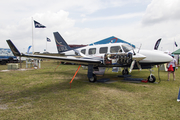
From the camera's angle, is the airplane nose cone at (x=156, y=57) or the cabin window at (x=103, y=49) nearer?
the airplane nose cone at (x=156, y=57)

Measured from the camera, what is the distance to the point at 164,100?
475 cm

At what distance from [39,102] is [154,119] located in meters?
4.09

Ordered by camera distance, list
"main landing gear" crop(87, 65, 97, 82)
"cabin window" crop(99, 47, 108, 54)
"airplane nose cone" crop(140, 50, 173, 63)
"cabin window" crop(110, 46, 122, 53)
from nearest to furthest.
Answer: "airplane nose cone" crop(140, 50, 173, 63)
"main landing gear" crop(87, 65, 97, 82)
"cabin window" crop(110, 46, 122, 53)
"cabin window" crop(99, 47, 108, 54)

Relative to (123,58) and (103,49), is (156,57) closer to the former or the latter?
(123,58)

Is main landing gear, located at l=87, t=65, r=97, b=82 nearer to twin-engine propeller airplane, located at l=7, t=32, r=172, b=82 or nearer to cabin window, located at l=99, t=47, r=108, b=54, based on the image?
twin-engine propeller airplane, located at l=7, t=32, r=172, b=82

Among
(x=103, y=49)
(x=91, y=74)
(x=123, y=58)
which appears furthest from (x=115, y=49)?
(x=91, y=74)

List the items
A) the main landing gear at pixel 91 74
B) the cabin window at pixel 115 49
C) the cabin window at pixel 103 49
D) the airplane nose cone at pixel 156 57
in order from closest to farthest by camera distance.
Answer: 1. the airplane nose cone at pixel 156 57
2. the main landing gear at pixel 91 74
3. the cabin window at pixel 115 49
4. the cabin window at pixel 103 49

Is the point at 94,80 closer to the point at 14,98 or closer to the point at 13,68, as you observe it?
the point at 14,98

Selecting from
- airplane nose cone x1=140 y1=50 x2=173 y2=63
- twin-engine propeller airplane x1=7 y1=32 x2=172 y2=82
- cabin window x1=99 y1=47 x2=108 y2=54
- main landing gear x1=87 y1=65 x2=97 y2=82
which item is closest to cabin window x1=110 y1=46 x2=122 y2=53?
twin-engine propeller airplane x1=7 y1=32 x2=172 y2=82

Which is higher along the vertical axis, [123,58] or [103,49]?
[103,49]

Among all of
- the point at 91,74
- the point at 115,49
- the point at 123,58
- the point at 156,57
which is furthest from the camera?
the point at 115,49

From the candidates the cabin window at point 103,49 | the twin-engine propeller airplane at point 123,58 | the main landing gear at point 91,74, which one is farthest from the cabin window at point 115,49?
the main landing gear at point 91,74

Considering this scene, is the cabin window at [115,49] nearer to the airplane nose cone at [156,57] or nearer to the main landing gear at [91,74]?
the airplane nose cone at [156,57]

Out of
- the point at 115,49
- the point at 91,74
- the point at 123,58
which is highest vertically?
the point at 115,49
